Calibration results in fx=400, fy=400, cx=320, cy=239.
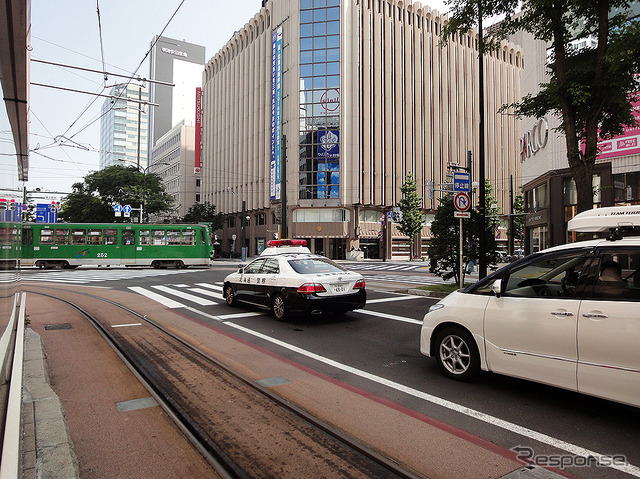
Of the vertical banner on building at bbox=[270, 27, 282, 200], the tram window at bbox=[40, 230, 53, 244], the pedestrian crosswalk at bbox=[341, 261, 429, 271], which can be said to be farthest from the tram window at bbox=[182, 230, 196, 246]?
the vertical banner on building at bbox=[270, 27, 282, 200]

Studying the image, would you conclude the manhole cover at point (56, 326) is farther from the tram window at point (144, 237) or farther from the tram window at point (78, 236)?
the tram window at point (78, 236)

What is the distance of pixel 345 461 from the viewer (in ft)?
10.4

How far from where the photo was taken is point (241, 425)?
3.83 meters

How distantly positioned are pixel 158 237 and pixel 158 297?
15.7m

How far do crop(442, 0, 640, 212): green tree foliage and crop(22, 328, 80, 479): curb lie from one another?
33.2ft

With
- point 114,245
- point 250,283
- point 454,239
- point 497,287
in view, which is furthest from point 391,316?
point 114,245

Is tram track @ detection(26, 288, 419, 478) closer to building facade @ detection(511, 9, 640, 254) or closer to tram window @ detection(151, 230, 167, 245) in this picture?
building facade @ detection(511, 9, 640, 254)

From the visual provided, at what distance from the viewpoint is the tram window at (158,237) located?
27453mm

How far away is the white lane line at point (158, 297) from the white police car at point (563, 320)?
8357 millimetres

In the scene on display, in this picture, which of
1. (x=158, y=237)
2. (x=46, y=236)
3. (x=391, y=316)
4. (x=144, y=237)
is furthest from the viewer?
(x=158, y=237)

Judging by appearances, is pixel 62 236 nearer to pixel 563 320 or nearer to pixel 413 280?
pixel 413 280

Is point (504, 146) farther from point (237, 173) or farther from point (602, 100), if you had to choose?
point (602, 100)

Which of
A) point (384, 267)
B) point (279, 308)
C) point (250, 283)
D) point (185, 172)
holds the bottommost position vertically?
point (384, 267)

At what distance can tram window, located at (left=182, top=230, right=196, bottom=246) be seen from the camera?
28.1 metres
